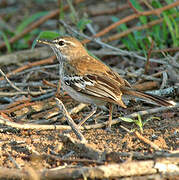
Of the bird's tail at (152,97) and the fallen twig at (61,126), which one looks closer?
the fallen twig at (61,126)

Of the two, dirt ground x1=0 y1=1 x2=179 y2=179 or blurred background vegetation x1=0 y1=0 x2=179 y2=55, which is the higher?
blurred background vegetation x1=0 y1=0 x2=179 y2=55

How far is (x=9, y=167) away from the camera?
198 inches

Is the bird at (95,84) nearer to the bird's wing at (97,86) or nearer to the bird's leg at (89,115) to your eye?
the bird's wing at (97,86)

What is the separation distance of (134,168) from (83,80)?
8.99ft

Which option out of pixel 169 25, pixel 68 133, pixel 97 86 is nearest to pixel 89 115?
pixel 97 86

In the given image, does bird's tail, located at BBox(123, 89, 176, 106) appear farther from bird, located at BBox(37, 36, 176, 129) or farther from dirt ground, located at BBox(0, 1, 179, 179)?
dirt ground, located at BBox(0, 1, 179, 179)

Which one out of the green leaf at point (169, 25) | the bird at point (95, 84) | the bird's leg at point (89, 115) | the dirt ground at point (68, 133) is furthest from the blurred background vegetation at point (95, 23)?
the bird's leg at point (89, 115)

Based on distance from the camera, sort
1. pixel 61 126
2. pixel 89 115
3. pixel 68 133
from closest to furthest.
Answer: pixel 68 133, pixel 61 126, pixel 89 115

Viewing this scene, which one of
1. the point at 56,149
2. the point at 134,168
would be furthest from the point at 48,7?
the point at 134,168

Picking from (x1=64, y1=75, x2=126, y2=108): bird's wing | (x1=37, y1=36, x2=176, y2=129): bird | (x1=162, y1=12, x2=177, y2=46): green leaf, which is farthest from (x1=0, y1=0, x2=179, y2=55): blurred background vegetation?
(x1=64, y1=75, x2=126, y2=108): bird's wing

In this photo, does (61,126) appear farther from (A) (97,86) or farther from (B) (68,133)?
(A) (97,86)

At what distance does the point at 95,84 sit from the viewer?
677cm

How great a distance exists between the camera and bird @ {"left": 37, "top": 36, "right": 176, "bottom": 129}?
6496mm

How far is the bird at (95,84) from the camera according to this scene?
21.3 ft
